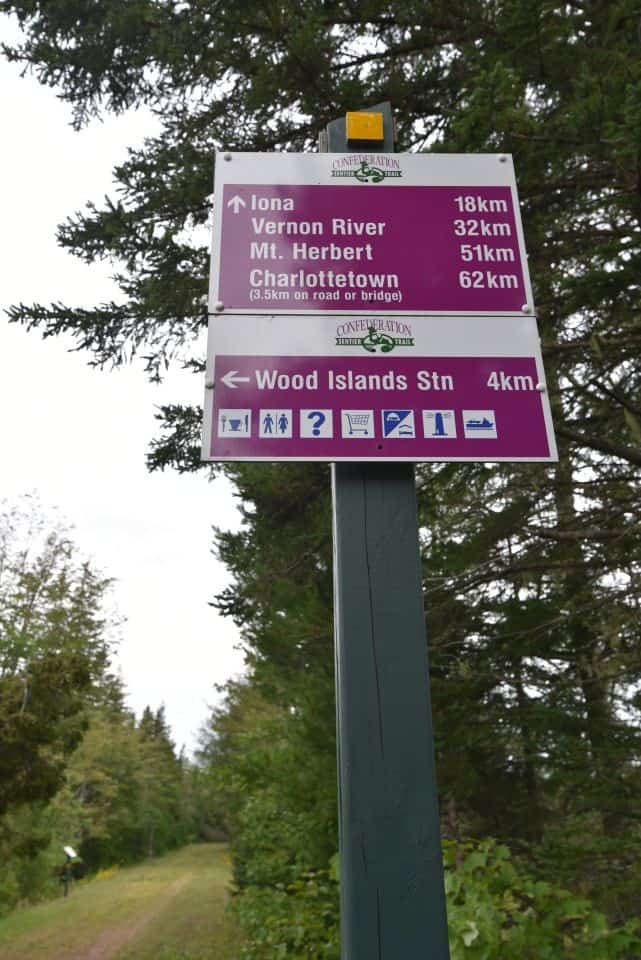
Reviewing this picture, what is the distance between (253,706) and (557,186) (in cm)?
2219

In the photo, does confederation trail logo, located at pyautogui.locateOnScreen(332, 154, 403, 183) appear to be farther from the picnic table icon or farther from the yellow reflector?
the picnic table icon

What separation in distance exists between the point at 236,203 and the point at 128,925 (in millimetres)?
21196

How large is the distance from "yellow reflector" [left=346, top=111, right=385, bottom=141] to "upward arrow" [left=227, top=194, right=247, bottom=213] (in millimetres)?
435

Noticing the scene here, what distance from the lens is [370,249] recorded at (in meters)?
2.03

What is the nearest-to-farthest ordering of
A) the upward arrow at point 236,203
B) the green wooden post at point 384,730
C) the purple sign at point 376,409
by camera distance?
the green wooden post at point 384,730 → the purple sign at point 376,409 → the upward arrow at point 236,203

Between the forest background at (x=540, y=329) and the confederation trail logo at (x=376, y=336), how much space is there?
1695mm

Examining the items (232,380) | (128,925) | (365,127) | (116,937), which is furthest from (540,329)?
(128,925)

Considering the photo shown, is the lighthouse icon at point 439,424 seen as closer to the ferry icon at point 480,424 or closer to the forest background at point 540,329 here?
the ferry icon at point 480,424

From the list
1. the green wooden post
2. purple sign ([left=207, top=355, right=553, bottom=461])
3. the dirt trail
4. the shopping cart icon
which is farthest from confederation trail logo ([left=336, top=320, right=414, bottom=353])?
the dirt trail

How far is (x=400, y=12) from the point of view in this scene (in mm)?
4938

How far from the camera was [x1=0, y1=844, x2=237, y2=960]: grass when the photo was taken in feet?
47.0

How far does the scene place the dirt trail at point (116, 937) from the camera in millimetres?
14508

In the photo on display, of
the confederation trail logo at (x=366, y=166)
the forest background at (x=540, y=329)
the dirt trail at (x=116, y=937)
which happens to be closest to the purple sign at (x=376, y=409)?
the confederation trail logo at (x=366, y=166)

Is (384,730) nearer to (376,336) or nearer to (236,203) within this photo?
(376,336)
